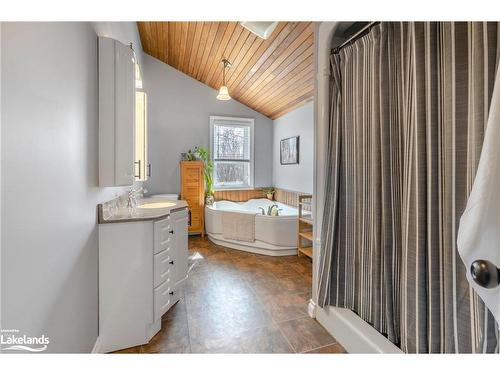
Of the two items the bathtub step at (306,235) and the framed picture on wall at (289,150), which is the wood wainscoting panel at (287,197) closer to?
the framed picture on wall at (289,150)

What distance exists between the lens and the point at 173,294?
2.11 metres

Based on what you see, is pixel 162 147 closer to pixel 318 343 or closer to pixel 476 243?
pixel 318 343

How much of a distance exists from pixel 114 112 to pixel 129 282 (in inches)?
47.8

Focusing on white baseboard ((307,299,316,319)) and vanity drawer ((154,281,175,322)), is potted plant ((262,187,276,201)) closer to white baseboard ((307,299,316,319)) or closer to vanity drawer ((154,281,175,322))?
white baseboard ((307,299,316,319))

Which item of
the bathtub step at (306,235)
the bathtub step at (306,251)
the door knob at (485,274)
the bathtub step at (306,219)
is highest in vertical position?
the door knob at (485,274)

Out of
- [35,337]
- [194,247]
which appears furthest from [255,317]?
[194,247]

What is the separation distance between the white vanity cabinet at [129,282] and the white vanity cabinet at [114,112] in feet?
1.26

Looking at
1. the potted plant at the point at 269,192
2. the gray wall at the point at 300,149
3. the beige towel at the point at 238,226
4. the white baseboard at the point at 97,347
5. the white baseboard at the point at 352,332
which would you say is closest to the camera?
the white baseboard at the point at 352,332

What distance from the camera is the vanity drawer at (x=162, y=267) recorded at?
5.58 ft

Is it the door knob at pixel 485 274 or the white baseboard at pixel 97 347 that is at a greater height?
the door knob at pixel 485 274

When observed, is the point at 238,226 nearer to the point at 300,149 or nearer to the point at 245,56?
Result: the point at 300,149

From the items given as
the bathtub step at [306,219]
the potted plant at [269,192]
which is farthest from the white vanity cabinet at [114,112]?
the potted plant at [269,192]

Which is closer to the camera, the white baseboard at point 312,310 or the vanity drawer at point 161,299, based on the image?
the vanity drawer at point 161,299

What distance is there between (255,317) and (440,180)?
66.0 inches
